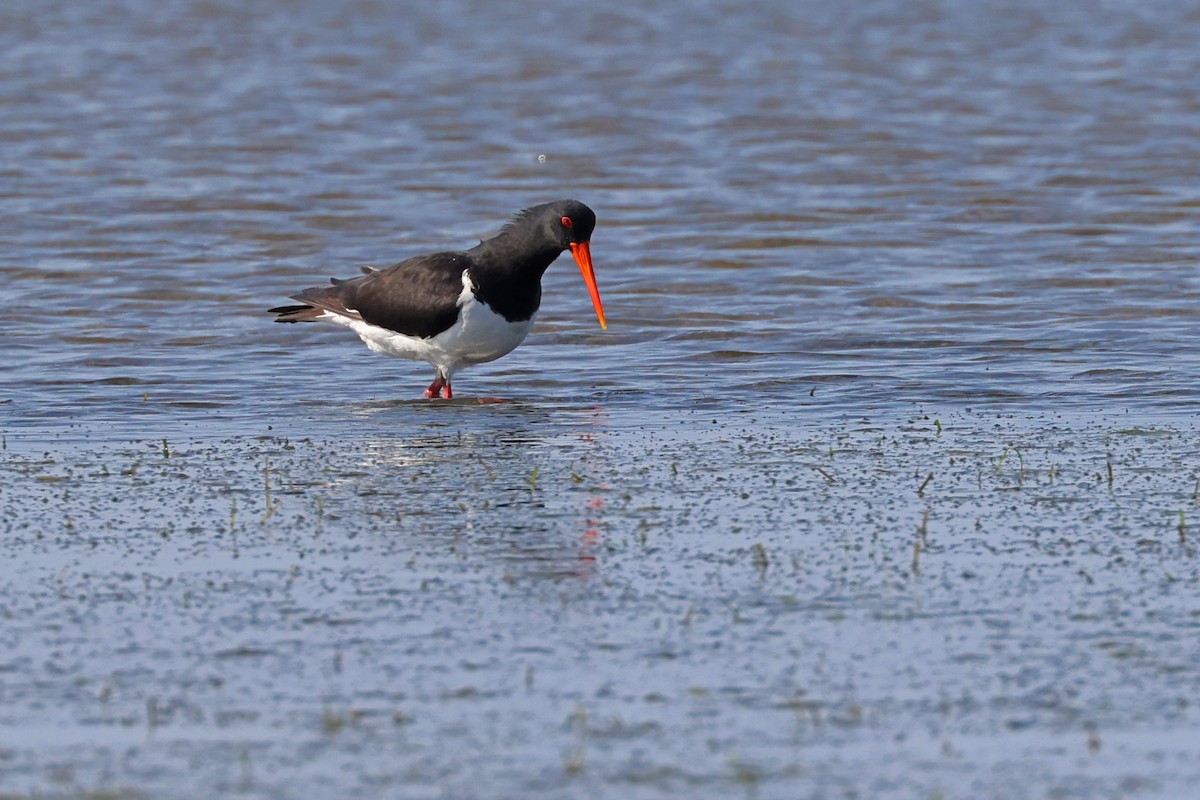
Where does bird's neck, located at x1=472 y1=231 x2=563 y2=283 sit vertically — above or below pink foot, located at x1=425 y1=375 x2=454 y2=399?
above

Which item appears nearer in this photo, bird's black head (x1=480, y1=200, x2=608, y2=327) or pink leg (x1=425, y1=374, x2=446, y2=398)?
bird's black head (x1=480, y1=200, x2=608, y2=327)

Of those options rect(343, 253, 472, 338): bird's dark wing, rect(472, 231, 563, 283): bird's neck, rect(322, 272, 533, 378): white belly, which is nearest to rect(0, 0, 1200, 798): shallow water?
rect(322, 272, 533, 378): white belly

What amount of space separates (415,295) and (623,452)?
1.89 metres

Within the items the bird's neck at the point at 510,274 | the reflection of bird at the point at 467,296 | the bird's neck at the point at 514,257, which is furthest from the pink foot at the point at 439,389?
the bird's neck at the point at 514,257

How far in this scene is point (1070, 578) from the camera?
5.96 meters

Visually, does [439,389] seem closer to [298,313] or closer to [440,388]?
[440,388]

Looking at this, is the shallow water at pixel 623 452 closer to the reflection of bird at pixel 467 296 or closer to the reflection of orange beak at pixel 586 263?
the reflection of bird at pixel 467 296

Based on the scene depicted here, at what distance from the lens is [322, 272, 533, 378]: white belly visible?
31.4ft

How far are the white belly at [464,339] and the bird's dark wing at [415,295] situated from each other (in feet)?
0.12

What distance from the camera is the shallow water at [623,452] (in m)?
4.75

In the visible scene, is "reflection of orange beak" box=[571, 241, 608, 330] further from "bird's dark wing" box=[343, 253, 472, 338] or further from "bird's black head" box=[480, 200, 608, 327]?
"bird's dark wing" box=[343, 253, 472, 338]

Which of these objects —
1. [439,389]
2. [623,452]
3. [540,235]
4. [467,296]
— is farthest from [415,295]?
[623,452]

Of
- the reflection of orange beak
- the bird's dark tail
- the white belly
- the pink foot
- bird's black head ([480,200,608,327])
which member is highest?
bird's black head ([480,200,608,327])

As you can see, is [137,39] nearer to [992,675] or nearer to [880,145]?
[880,145]
